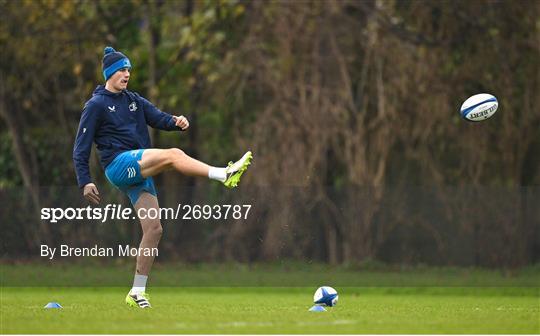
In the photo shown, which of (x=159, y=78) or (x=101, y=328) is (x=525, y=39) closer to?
(x=159, y=78)

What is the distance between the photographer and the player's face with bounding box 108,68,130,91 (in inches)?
429

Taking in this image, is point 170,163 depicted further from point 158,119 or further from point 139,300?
point 139,300

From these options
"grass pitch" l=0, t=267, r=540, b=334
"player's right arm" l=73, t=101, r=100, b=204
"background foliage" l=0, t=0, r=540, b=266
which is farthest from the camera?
"background foliage" l=0, t=0, r=540, b=266

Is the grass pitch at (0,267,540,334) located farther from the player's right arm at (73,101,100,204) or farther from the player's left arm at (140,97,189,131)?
the player's left arm at (140,97,189,131)

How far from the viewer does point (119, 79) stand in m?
10.9

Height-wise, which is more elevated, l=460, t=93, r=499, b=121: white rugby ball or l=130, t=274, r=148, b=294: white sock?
l=460, t=93, r=499, b=121: white rugby ball

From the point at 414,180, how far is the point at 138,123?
995cm

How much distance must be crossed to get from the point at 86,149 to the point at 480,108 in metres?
4.60

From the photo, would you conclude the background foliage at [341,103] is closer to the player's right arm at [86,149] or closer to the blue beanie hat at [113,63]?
the blue beanie hat at [113,63]

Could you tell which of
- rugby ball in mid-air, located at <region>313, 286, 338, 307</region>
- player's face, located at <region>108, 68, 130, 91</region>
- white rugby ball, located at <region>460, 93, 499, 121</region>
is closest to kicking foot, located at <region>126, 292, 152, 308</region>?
rugby ball in mid-air, located at <region>313, 286, 338, 307</region>

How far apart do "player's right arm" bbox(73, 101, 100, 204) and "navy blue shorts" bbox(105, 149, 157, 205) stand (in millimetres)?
235

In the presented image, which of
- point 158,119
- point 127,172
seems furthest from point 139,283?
point 158,119

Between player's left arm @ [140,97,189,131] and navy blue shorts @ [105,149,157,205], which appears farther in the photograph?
player's left arm @ [140,97,189,131]

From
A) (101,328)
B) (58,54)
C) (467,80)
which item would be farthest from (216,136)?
(101,328)
